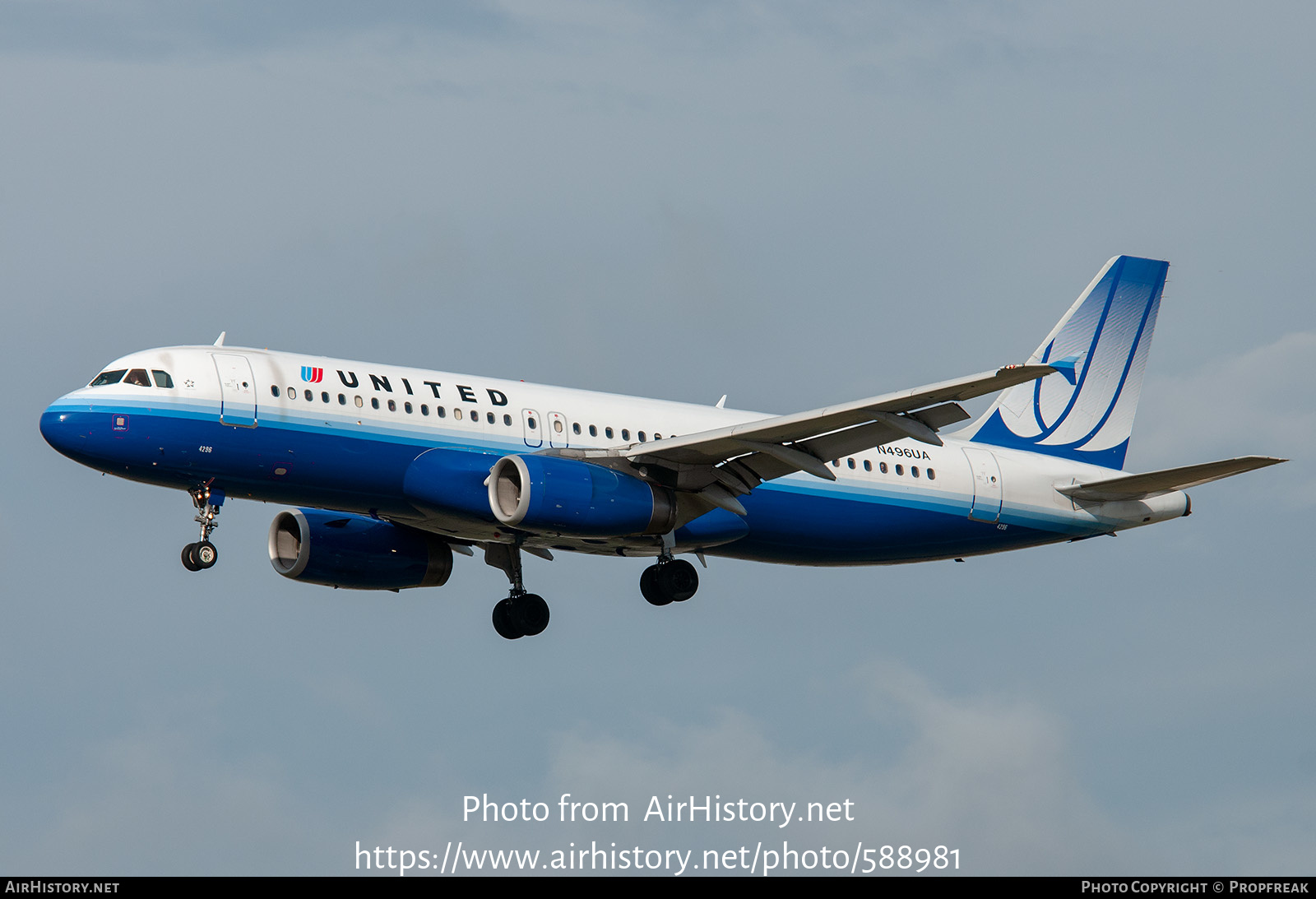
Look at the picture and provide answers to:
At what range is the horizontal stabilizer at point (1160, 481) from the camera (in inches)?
1480

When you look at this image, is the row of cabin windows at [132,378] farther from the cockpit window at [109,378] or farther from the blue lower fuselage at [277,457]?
the blue lower fuselage at [277,457]

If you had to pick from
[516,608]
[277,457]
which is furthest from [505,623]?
[277,457]

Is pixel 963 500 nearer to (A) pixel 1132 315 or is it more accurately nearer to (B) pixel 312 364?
(A) pixel 1132 315

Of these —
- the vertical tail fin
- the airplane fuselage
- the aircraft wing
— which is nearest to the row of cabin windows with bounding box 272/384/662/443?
the airplane fuselage

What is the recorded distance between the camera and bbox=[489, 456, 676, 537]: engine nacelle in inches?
1446

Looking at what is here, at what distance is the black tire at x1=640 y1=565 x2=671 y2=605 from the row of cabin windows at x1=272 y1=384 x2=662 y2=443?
3.02 meters

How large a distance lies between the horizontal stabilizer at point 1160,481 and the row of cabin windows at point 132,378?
22.1m

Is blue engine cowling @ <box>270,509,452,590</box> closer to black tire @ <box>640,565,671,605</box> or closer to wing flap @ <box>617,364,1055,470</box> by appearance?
black tire @ <box>640,565,671,605</box>

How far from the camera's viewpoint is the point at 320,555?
139ft

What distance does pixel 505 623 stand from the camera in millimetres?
43438

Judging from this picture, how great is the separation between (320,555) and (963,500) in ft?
51.6

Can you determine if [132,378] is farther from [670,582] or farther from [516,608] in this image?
[670,582]

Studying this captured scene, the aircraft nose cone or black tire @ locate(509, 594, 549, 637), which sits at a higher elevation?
black tire @ locate(509, 594, 549, 637)

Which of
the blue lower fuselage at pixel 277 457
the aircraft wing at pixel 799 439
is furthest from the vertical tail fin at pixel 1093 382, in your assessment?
the aircraft wing at pixel 799 439
